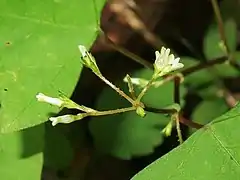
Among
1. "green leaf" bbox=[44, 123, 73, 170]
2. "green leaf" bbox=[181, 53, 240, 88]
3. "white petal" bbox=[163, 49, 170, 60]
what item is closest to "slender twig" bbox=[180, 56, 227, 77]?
"green leaf" bbox=[181, 53, 240, 88]

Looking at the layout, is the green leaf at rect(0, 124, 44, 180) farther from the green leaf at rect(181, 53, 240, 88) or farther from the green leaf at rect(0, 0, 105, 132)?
the green leaf at rect(181, 53, 240, 88)

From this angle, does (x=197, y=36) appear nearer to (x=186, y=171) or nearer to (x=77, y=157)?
(x=77, y=157)

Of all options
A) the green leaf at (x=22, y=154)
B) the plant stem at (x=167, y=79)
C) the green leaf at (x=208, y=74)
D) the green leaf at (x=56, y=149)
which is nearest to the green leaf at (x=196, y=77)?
the green leaf at (x=208, y=74)

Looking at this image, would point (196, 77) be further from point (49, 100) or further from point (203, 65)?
point (49, 100)

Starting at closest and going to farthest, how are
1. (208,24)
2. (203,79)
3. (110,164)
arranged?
(203,79) → (110,164) → (208,24)

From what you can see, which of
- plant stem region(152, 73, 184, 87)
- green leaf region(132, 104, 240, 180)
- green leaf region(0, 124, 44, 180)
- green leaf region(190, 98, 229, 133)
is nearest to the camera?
green leaf region(132, 104, 240, 180)

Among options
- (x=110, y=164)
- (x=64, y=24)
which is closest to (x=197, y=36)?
(x=110, y=164)
